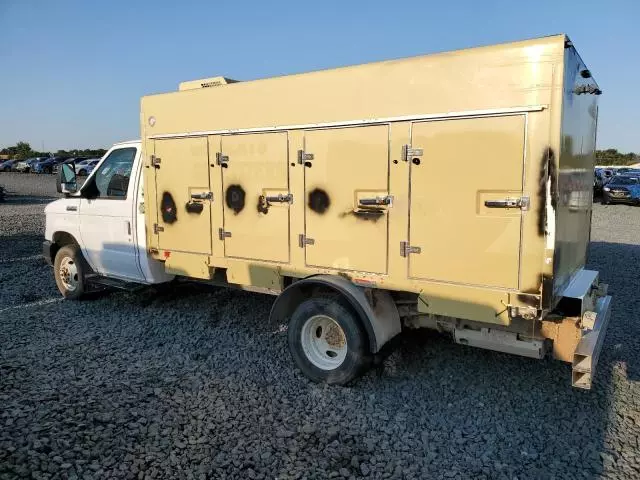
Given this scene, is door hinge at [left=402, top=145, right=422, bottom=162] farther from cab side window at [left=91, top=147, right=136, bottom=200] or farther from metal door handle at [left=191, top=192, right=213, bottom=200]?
cab side window at [left=91, top=147, right=136, bottom=200]

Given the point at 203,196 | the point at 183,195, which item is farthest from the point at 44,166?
the point at 203,196

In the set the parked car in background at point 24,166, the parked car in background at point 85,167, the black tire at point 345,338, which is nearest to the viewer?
the black tire at point 345,338

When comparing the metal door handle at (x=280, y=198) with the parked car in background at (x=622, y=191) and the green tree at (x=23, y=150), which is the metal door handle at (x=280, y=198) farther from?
the green tree at (x=23, y=150)

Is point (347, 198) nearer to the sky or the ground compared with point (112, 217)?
nearer to the sky

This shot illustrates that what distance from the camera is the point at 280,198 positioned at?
4.92m

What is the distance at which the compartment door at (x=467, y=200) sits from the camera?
3730 millimetres

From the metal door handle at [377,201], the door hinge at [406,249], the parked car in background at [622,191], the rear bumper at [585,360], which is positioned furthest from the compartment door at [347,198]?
the parked car in background at [622,191]

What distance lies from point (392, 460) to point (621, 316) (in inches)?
184

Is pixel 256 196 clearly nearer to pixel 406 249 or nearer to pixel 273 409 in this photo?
pixel 406 249

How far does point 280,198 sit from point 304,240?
48 centimetres

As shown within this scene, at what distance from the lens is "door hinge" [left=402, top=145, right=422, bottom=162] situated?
4.11 metres

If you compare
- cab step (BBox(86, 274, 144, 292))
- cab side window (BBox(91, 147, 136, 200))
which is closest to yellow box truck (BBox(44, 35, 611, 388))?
cab side window (BBox(91, 147, 136, 200))

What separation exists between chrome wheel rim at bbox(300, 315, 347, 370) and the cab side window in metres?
3.26

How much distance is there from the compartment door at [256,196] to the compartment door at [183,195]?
301 mm
